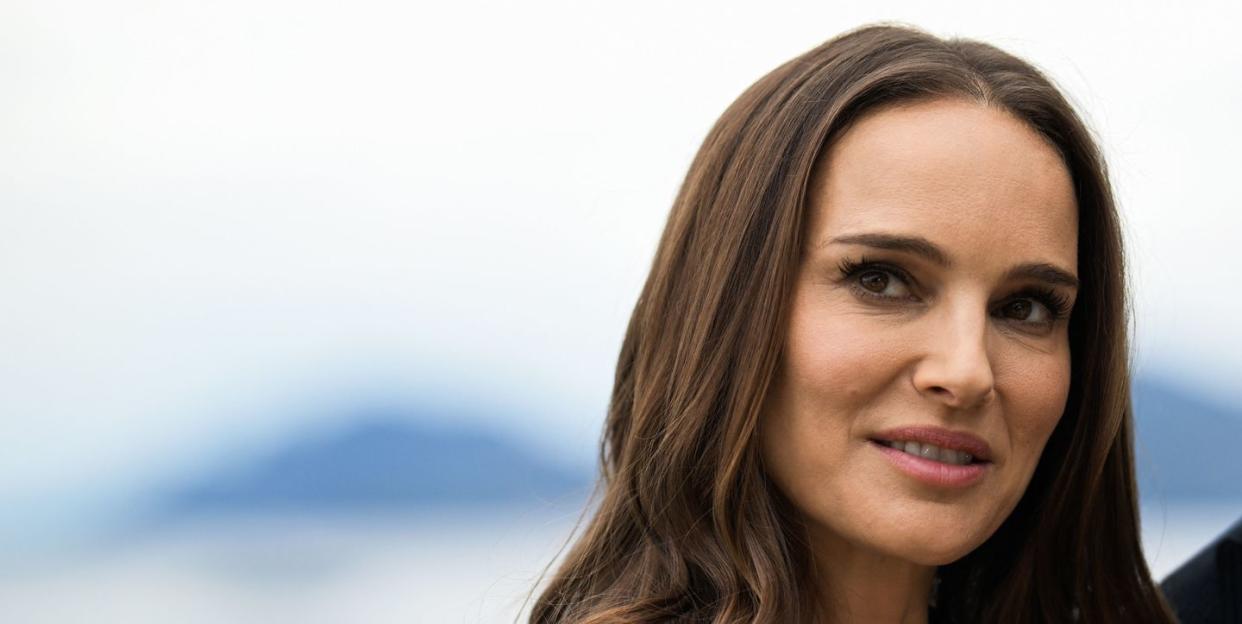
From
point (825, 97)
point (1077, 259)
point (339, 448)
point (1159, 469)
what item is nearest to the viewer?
point (825, 97)

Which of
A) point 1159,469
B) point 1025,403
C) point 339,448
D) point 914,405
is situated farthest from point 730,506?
point 1159,469

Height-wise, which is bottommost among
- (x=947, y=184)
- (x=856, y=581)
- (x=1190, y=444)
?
(x=1190, y=444)

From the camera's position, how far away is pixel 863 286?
7.46 feet

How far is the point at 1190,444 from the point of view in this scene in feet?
13.9

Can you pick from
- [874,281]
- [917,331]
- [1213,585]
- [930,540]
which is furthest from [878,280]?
[1213,585]

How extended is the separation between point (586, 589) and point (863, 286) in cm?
75

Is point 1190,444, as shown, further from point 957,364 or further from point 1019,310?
point 957,364

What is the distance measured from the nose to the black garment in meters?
1.11

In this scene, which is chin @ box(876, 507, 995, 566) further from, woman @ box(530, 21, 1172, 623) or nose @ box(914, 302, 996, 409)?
nose @ box(914, 302, 996, 409)

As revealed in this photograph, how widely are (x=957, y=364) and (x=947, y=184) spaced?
298 mm

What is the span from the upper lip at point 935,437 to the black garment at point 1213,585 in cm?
108

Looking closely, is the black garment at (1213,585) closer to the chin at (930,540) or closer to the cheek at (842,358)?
the chin at (930,540)

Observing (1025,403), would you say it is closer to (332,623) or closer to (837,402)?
(837,402)

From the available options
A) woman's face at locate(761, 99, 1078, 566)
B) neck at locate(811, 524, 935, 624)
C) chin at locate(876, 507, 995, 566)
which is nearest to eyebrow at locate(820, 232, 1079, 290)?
woman's face at locate(761, 99, 1078, 566)
